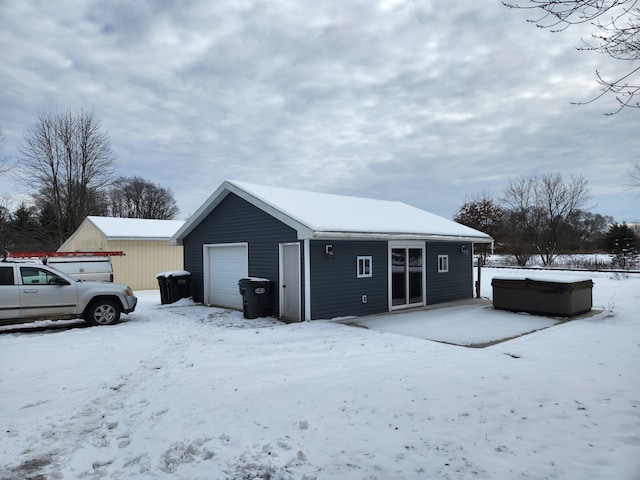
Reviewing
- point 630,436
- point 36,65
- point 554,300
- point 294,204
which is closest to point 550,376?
point 630,436

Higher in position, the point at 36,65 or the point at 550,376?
the point at 36,65

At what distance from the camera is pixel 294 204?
38.6 ft

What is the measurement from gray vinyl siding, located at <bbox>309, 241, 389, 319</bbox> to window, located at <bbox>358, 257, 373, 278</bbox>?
0.11m

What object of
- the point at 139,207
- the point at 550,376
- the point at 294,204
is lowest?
the point at 550,376

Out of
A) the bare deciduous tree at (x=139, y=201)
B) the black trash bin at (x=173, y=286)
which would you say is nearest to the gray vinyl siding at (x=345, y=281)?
the black trash bin at (x=173, y=286)

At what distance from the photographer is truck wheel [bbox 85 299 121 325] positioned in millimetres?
9841

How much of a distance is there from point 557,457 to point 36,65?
1578cm

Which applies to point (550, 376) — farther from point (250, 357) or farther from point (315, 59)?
point (315, 59)

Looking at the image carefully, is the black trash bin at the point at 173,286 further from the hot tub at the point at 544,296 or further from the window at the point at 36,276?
the hot tub at the point at 544,296

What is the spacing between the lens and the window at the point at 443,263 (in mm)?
14016

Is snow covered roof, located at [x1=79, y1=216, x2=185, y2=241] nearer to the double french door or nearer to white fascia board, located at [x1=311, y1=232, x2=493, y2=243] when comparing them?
the double french door

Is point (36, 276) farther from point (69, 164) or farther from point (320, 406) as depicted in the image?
point (69, 164)

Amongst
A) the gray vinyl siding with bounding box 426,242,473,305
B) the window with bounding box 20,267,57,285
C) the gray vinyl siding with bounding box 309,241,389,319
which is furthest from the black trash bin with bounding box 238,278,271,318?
the gray vinyl siding with bounding box 426,242,473,305

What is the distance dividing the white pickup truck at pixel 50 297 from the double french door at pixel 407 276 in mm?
7429
